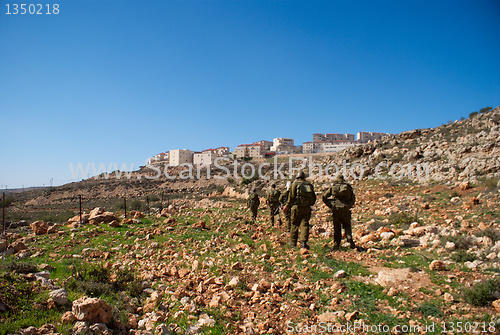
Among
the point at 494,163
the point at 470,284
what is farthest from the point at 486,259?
the point at 494,163

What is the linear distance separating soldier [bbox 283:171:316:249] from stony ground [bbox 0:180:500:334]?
0.64 meters

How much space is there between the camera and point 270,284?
558 cm

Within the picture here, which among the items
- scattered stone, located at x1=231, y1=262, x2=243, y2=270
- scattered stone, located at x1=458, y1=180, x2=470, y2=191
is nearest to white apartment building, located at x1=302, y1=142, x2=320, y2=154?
scattered stone, located at x1=458, y1=180, x2=470, y2=191

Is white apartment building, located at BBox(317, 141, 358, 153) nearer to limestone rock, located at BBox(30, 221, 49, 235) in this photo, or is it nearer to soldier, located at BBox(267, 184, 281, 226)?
soldier, located at BBox(267, 184, 281, 226)

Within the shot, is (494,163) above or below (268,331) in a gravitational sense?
above

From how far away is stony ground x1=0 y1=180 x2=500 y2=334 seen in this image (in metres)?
4.09

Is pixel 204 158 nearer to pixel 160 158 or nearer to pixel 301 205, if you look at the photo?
pixel 160 158

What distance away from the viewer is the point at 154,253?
28.7ft

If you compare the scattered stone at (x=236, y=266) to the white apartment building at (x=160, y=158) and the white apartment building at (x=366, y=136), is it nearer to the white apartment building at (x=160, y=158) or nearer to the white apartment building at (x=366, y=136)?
the white apartment building at (x=366, y=136)

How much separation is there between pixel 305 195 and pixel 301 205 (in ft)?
1.18

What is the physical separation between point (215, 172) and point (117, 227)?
5324cm

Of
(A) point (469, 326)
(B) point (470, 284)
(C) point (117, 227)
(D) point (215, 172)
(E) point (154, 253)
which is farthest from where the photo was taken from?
(D) point (215, 172)

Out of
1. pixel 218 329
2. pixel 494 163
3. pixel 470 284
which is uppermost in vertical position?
pixel 494 163

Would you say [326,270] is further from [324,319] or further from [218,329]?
[218,329]
